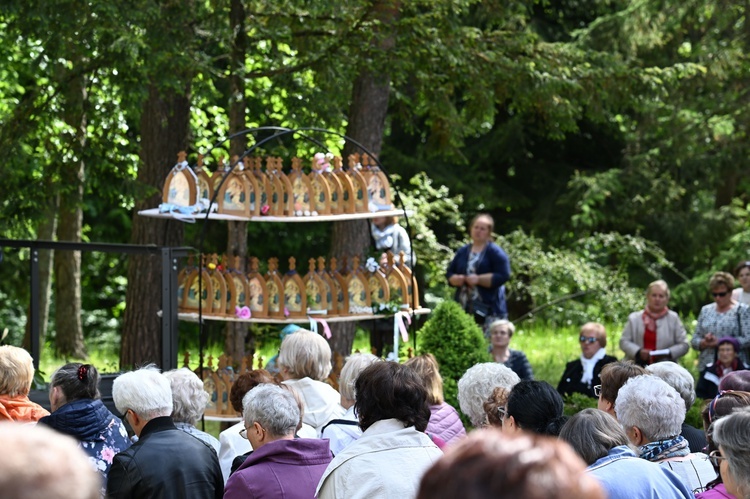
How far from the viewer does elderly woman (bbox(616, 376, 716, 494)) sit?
4.19 meters

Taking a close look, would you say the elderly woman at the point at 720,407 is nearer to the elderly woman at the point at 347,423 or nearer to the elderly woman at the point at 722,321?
the elderly woman at the point at 347,423

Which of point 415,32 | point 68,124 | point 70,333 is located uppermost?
point 415,32

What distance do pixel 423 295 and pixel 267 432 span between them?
14902 mm

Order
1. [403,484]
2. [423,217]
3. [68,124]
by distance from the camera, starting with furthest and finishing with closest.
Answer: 1. [423,217]
2. [68,124]
3. [403,484]

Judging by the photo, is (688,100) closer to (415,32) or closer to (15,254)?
(415,32)

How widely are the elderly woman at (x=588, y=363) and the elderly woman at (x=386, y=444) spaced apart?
4.94 meters

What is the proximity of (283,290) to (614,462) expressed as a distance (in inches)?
206

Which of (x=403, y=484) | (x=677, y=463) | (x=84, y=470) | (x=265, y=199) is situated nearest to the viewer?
(x=84, y=470)

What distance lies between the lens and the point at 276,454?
13.8 feet

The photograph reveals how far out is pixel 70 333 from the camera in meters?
15.9

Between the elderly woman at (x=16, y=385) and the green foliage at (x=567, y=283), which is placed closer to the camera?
the elderly woman at (x=16, y=385)

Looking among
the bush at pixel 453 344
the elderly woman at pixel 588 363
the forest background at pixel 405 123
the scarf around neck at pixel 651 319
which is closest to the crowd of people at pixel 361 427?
the bush at pixel 453 344

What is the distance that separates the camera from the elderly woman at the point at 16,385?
5102 millimetres

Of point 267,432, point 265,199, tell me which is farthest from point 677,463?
point 265,199
